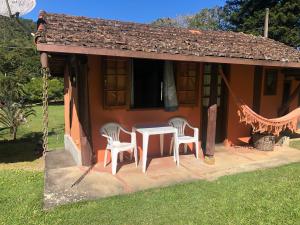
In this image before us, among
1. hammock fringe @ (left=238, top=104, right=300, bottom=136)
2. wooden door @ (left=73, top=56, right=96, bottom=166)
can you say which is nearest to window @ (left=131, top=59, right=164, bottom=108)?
wooden door @ (left=73, top=56, right=96, bottom=166)

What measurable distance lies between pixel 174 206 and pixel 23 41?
29093 mm

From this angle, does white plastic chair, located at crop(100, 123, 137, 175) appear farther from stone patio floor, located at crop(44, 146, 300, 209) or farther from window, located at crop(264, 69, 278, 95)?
window, located at crop(264, 69, 278, 95)

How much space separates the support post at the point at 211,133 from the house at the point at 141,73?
0.18 metres

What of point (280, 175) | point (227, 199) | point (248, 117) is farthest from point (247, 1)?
point (227, 199)

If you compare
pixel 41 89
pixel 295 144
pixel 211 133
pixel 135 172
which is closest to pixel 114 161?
pixel 135 172

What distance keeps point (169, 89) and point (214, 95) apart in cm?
102

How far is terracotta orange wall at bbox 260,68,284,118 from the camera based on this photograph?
27.6 feet

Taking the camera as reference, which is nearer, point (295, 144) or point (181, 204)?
point (181, 204)

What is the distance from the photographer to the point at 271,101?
8562 millimetres

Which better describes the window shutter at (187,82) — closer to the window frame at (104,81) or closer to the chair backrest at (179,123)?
the chair backrest at (179,123)

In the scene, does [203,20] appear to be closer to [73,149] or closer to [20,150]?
[20,150]

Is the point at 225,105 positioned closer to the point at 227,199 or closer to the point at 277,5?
the point at 227,199

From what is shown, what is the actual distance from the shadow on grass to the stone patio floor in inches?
30.9

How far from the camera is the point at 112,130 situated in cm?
628
